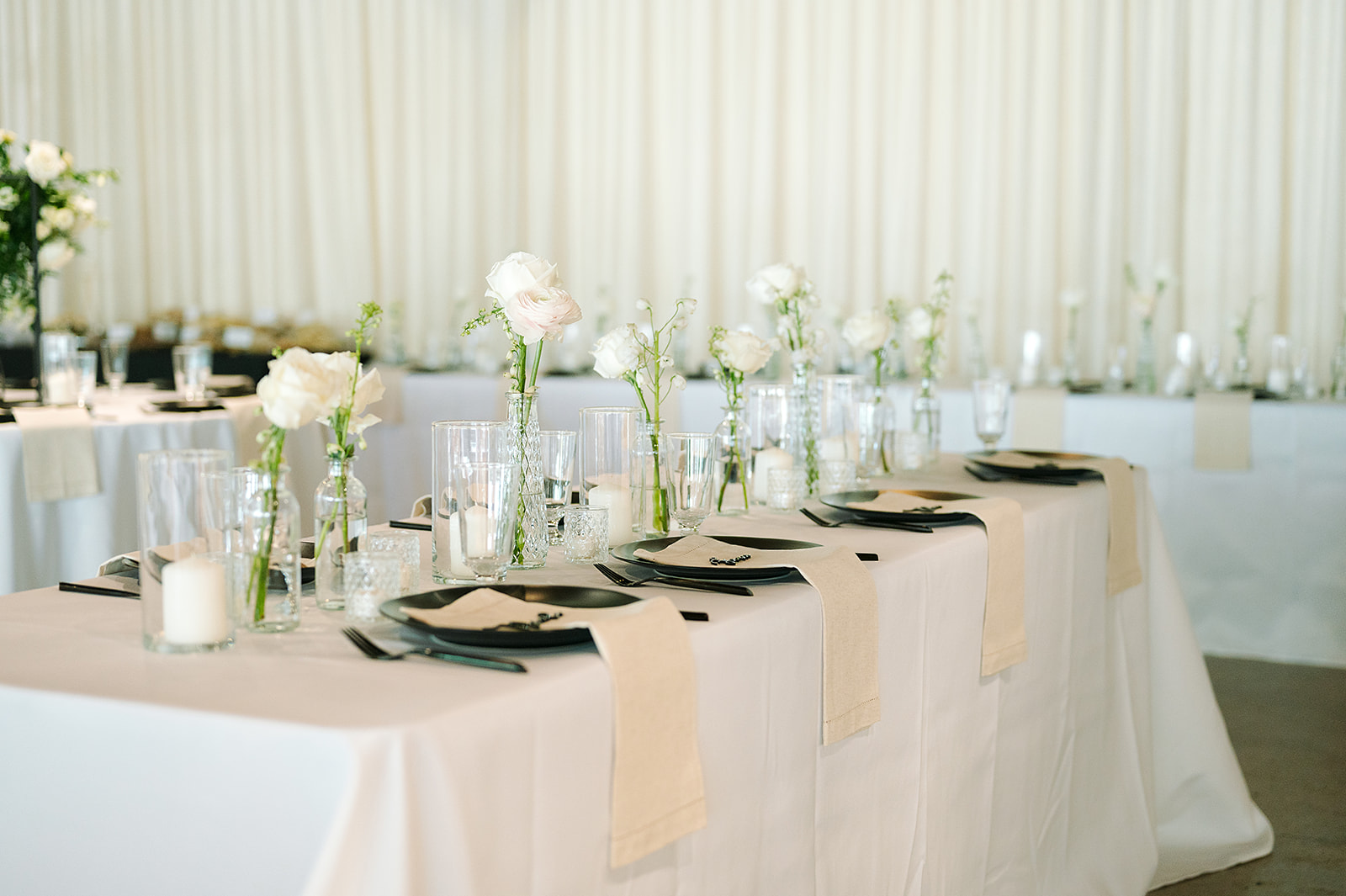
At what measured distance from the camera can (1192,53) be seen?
18.2 ft

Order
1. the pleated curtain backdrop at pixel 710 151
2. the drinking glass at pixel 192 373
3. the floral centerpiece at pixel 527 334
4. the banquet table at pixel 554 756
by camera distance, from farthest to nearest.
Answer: the pleated curtain backdrop at pixel 710 151 → the drinking glass at pixel 192 373 → the floral centerpiece at pixel 527 334 → the banquet table at pixel 554 756

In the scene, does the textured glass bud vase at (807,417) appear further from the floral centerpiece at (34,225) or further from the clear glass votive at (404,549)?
the floral centerpiece at (34,225)

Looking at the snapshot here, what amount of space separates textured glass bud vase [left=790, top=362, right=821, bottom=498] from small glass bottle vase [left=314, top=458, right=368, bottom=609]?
1070 millimetres

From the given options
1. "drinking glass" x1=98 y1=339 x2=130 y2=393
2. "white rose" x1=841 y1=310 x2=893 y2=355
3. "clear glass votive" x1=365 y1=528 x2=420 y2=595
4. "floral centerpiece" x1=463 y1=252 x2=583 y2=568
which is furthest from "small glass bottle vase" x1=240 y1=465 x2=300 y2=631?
"drinking glass" x1=98 y1=339 x2=130 y2=393

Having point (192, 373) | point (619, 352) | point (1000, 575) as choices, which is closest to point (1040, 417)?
point (1000, 575)

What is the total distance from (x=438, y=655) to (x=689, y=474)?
74 centimetres

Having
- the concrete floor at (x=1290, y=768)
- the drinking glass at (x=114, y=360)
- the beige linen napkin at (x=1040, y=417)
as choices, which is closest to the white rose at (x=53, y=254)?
the drinking glass at (x=114, y=360)

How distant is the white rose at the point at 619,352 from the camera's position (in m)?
1.82

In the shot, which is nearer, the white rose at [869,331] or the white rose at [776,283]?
the white rose at [776,283]

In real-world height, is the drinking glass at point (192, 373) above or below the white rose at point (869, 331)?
below

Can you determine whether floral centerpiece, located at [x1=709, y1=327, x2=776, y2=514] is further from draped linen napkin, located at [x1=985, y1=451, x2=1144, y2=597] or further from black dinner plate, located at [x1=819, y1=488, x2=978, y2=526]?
draped linen napkin, located at [x1=985, y1=451, x2=1144, y2=597]

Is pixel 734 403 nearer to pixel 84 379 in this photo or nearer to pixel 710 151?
pixel 84 379

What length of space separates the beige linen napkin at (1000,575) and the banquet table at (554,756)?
0.03m

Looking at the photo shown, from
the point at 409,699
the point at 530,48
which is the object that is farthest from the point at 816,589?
the point at 530,48
